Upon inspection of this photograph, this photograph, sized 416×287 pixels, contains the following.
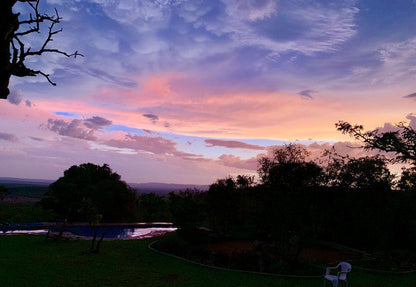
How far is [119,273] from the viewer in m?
12.1

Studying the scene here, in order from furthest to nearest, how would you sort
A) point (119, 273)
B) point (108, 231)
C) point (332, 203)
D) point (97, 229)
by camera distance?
point (97, 229) < point (108, 231) < point (332, 203) < point (119, 273)

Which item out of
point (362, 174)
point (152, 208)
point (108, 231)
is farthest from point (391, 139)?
point (152, 208)

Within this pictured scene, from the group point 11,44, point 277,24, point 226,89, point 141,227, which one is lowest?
point 141,227

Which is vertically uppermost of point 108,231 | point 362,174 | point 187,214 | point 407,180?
point 362,174

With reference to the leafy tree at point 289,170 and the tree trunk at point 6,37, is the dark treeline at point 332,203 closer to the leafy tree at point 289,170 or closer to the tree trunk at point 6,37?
the leafy tree at point 289,170

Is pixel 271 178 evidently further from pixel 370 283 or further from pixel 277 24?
pixel 277 24

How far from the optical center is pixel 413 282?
472 inches

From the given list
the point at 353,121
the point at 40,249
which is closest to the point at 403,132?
the point at 353,121

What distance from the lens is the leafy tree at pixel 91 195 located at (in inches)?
1288

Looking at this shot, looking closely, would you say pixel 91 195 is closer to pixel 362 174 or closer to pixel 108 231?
pixel 108 231

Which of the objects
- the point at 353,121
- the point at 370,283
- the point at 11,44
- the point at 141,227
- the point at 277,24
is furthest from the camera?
the point at 141,227

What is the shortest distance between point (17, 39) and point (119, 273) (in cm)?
1056

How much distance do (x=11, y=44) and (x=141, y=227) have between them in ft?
Result: 97.1

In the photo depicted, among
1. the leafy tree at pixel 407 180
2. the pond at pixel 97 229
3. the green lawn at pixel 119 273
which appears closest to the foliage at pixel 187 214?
the green lawn at pixel 119 273
